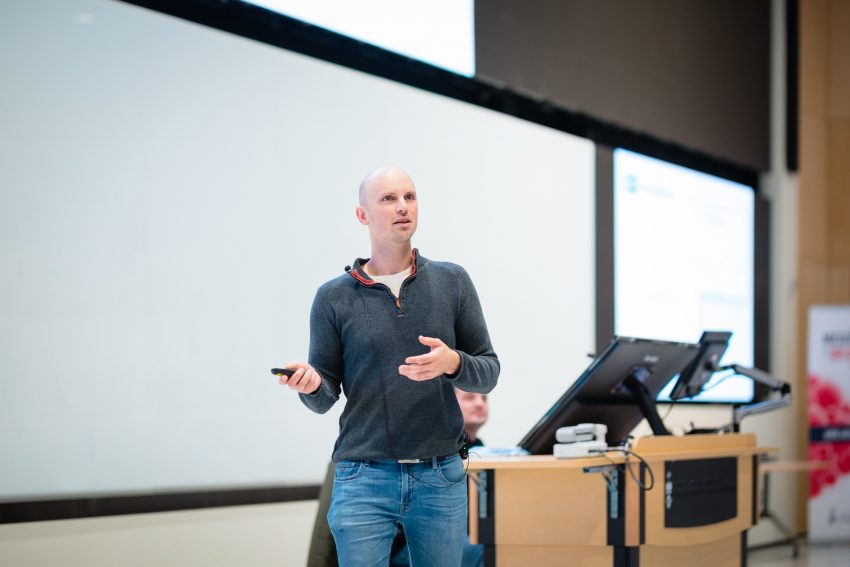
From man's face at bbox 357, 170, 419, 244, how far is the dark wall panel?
2.77 m

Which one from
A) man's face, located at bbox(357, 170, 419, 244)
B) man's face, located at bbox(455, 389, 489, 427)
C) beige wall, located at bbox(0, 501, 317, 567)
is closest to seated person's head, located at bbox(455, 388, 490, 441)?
man's face, located at bbox(455, 389, 489, 427)

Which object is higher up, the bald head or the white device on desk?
the bald head

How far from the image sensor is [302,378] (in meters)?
1.68

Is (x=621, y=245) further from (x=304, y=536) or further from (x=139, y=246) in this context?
(x=139, y=246)

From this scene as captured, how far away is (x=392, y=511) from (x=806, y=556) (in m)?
5.34

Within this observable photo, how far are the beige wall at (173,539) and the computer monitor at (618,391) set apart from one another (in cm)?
118

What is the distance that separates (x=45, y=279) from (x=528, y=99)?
2857 mm

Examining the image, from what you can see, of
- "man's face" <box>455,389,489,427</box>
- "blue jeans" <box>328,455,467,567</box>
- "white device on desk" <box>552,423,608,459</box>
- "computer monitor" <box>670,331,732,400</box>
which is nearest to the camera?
"blue jeans" <box>328,455,467,567</box>

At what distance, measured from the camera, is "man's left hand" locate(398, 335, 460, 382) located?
166cm

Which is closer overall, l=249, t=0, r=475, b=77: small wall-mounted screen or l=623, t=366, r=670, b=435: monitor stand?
l=623, t=366, r=670, b=435: monitor stand

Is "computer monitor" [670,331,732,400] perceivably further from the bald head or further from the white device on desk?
the bald head

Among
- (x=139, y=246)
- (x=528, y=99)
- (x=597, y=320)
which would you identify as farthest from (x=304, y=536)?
(x=528, y=99)

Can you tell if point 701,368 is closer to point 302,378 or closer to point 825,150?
point 302,378

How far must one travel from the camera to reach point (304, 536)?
12.1 feet
